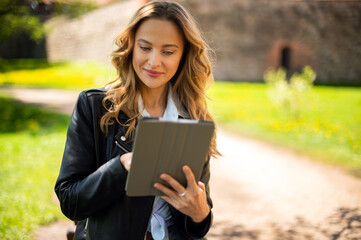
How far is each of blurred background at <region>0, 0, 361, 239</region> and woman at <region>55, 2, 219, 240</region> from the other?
0.47 metres

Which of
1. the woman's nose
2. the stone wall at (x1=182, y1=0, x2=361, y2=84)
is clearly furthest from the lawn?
the stone wall at (x1=182, y1=0, x2=361, y2=84)

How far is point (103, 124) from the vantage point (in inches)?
61.1

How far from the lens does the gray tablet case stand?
1128 millimetres

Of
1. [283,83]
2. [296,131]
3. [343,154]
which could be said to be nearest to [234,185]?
[343,154]

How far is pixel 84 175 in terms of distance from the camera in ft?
4.96

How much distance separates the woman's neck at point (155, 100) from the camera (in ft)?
6.10

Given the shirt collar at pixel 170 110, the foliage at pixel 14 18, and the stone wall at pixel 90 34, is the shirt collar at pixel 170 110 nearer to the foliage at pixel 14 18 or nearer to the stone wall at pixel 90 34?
the foliage at pixel 14 18

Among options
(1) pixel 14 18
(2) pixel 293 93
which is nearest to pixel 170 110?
(2) pixel 293 93

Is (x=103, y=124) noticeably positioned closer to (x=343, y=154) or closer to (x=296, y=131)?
(x=343, y=154)

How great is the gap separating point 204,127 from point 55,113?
30.7 feet

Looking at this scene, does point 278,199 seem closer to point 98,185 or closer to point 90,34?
point 98,185

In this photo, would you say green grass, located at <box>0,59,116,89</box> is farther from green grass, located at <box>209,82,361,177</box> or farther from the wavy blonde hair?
the wavy blonde hair

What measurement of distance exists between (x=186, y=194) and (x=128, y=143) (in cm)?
46

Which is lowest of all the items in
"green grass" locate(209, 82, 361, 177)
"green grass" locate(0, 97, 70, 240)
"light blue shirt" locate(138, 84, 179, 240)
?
"green grass" locate(0, 97, 70, 240)
